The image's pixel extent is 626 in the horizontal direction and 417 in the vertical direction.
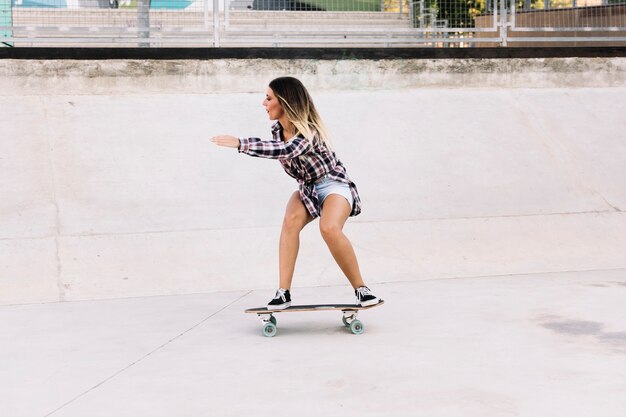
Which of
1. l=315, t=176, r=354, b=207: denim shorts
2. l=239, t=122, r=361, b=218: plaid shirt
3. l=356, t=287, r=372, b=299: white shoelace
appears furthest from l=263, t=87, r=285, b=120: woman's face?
l=356, t=287, r=372, b=299: white shoelace

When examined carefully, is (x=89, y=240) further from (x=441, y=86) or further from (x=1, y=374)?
(x=441, y=86)

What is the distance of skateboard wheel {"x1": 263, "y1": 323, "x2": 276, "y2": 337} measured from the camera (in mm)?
6535

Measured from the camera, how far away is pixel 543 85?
13.3 m

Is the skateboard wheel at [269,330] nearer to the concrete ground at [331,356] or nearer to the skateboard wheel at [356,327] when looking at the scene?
the concrete ground at [331,356]

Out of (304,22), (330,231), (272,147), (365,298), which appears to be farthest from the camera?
(304,22)

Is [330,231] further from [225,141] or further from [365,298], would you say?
[225,141]

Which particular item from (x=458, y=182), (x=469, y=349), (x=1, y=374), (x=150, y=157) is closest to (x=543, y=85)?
(x=458, y=182)

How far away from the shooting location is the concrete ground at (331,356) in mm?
4836

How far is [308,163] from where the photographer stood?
6641 millimetres

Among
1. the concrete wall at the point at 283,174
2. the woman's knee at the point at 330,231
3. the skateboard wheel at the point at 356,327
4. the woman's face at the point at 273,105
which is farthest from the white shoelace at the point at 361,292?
the concrete wall at the point at 283,174

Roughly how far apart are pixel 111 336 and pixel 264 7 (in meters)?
7.56

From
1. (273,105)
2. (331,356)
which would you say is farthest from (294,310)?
(273,105)

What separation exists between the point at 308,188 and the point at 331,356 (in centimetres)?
136

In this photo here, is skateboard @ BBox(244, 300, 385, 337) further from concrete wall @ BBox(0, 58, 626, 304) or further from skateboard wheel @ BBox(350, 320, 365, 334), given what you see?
concrete wall @ BBox(0, 58, 626, 304)
